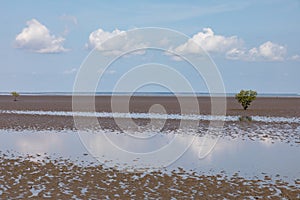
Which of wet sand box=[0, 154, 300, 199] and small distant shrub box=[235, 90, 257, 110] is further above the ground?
small distant shrub box=[235, 90, 257, 110]

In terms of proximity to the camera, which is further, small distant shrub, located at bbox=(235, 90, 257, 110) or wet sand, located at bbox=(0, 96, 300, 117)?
small distant shrub, located at bbox=(235, 90, 257, 110)

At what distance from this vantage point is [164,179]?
12.3 m

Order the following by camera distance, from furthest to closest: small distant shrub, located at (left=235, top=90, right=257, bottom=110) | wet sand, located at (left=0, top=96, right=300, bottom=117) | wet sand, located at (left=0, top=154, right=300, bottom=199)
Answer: small distant shrub, located at (left=235, top=90, right=257, bottom=110) < wet sand, located at (left=0, top=96, right=300, bottom=117) < wet sand, located at (left=0, top=154, right=300, bottom=199)

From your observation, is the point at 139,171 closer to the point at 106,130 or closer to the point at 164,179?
the point at 164,179

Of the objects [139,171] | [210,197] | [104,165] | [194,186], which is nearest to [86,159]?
[104,165]

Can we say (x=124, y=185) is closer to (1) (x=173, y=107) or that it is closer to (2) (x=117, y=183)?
(2) (x=117, y=183)

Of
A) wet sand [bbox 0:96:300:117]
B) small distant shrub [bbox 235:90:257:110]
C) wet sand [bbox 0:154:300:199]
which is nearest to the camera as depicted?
wet sand [bbox 0:154:300:199]

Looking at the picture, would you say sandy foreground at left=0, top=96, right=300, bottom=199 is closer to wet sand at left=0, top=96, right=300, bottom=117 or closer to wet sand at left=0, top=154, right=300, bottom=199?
wet sand at left=0, top=154, right=300, bottom=199

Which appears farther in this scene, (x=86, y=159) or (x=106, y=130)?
(x=106, y=130)

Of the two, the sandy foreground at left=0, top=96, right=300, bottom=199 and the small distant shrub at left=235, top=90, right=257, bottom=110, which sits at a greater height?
the small distant shrub at left=235, top=90, right=257, bottom=110

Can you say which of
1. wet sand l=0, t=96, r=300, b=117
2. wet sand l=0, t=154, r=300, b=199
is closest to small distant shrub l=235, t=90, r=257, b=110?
wet sand l=0, t=96, r=300, b=117

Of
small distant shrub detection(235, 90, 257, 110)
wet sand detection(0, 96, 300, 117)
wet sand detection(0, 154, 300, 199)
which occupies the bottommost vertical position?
wet sand detection(0, 154, 300, 199)

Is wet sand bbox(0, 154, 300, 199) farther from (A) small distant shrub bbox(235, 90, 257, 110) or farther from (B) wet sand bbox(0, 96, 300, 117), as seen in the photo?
(A) small distant shrub bbox(235, 90, 257, 110)

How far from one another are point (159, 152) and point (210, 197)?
299 inches
